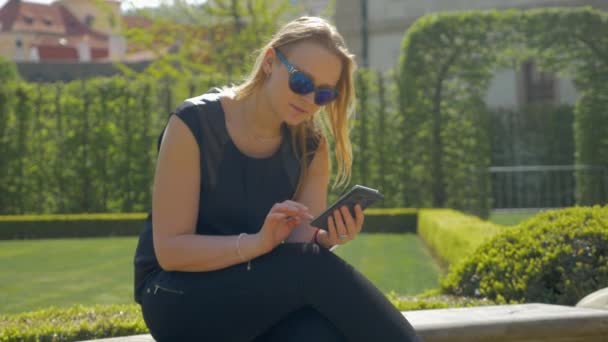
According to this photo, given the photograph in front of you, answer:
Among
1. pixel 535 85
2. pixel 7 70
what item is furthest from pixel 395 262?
pixel 7 70

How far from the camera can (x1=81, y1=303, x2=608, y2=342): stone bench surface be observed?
11.9ft

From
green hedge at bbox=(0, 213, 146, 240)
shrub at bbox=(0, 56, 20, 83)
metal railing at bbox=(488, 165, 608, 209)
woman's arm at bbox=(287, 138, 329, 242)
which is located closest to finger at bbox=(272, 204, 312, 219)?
woman's arm at bbox=(287, 138, 329, 242)

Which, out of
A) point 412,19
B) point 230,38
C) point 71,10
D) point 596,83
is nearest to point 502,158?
point 596,83

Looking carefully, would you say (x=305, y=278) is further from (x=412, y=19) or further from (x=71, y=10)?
(x=71, y=10)

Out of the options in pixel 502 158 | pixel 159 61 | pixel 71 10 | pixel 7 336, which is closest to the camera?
pixel 7 336

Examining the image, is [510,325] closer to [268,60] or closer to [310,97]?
[310,97]

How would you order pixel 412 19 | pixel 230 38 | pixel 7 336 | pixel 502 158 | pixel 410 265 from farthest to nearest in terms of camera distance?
pixel 412 19, pixel 230 38, pixel 502 158, pixel 410 265, pixel 7 336

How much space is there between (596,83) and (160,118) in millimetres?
8552

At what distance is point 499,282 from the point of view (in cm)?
513

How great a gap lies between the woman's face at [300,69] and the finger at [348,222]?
1.34 ft

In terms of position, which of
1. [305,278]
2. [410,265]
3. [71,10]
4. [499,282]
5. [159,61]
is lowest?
[410,265]

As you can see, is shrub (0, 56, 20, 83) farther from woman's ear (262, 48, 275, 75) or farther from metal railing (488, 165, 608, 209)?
woman's ear (262, 48, 275, 75)

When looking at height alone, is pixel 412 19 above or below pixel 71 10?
below

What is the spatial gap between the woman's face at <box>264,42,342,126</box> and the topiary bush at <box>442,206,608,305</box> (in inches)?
85.8
